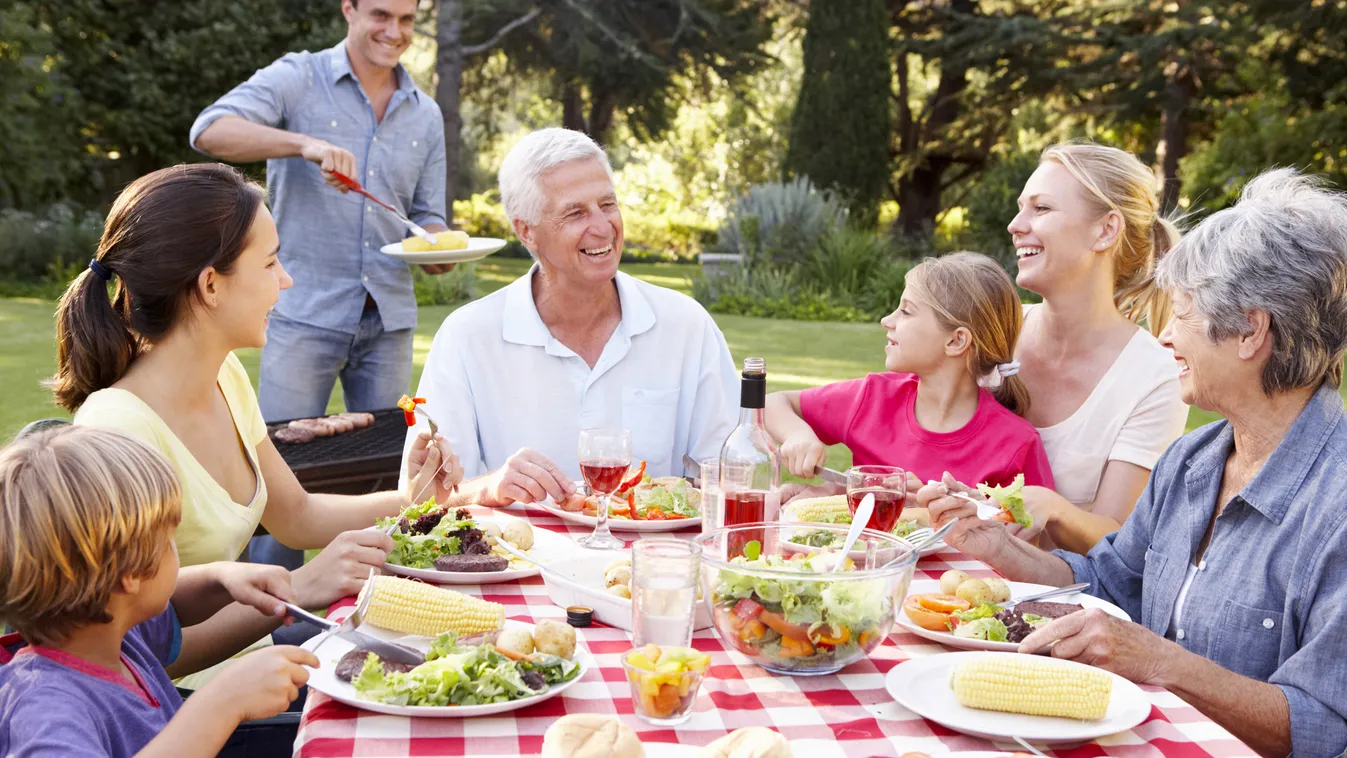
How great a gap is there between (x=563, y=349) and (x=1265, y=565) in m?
1.99

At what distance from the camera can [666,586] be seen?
186 cm

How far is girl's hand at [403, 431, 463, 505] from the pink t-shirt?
1.29 meters

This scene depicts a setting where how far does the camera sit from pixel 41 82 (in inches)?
695

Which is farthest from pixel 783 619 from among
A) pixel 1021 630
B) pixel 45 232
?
pixel 45 232

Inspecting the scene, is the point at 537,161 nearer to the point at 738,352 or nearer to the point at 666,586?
the point at 666,586

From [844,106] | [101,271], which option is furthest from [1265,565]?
[844,106]

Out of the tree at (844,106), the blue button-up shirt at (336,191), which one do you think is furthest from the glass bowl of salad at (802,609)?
the tree at (844,106)

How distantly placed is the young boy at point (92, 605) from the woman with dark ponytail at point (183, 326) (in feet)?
1.76

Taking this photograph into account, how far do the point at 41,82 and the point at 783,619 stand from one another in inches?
747

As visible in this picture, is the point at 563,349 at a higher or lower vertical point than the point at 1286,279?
lower

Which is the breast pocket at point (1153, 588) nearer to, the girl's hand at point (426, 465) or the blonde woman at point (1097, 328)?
the blonde woman at point (1097, 328)

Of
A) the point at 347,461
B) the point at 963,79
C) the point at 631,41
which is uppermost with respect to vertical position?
the point at 631,41

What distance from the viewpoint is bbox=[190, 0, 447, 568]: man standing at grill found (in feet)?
16.6

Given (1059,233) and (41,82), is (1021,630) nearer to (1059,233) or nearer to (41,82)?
(1059,233)
